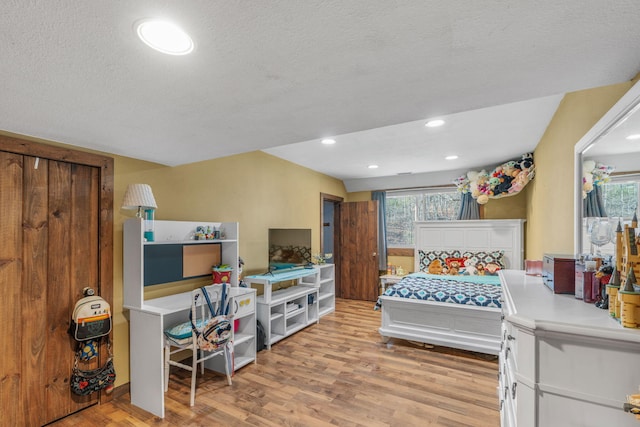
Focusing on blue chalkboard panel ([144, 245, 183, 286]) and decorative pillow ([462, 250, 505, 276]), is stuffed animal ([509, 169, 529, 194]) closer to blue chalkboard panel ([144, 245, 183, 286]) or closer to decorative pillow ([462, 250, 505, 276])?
decorative pillow ([462, 250, 505, 276])

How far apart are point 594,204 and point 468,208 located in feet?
11.7

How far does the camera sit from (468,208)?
5004 millimetres

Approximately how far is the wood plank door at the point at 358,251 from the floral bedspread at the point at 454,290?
1.48 meters

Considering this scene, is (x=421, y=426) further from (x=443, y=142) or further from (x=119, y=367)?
(x=443, y=142)

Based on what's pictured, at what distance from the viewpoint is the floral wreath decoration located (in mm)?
1469

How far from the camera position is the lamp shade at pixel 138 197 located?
2363mm

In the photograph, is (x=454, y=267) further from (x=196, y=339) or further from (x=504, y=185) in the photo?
(x=196, y=339)

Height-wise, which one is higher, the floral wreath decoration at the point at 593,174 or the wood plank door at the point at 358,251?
the floral wreath decoration at the point at 593,174

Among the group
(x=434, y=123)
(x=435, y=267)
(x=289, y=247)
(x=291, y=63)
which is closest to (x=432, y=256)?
(x=435, y=267)

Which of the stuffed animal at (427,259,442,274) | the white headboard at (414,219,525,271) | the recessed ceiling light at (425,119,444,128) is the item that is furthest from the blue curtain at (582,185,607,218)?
the stuffed animal at (427,259,442,274)

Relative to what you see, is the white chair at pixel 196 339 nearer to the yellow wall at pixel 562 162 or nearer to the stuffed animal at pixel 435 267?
the yellow wall at pixel 562 162

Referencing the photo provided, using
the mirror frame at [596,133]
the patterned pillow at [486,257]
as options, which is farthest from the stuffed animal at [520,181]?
the mirror frame at [596,133]

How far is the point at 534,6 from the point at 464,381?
290 centimetres

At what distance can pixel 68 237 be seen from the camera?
2201 mm
